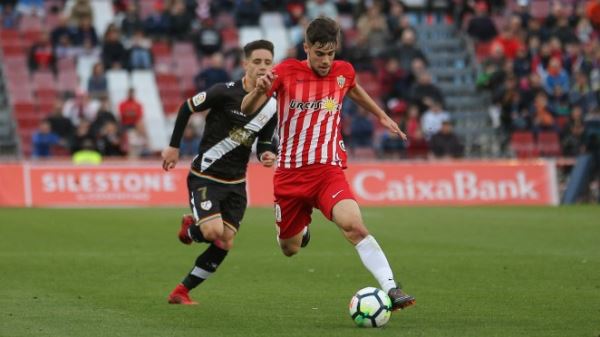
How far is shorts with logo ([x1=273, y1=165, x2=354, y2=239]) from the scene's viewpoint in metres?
9.55

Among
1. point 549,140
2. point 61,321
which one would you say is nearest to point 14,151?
point 549,140

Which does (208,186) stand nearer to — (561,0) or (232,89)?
(232,89)

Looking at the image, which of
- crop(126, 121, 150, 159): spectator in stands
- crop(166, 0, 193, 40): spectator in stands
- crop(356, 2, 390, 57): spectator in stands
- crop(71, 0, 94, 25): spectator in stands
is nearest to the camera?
crop(126, 121, 150, 159): spectator in stands

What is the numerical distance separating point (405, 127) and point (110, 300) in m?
17.8

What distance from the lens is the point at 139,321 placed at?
9.24 m

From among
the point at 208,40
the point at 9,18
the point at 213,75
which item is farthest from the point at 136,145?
the point at 9,18

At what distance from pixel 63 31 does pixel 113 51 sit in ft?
4.34

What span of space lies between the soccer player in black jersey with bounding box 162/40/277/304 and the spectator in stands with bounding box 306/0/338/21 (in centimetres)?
2086

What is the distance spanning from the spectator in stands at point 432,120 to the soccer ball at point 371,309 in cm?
1899

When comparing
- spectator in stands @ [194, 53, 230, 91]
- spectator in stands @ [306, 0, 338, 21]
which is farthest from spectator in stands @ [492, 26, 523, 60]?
spectator in stands @ [194, 53, 230, 91]

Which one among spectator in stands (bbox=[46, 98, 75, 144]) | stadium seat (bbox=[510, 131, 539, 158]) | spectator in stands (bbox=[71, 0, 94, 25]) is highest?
spectator in stands (bbox=[71, 0, 94, 25])

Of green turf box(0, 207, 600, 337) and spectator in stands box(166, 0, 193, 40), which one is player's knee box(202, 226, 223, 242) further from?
spectator in stands box(166, 0, 193, 40)

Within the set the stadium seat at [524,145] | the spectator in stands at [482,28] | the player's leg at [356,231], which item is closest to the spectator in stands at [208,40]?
the spectator in stands at [482,28]

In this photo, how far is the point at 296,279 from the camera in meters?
12.5
